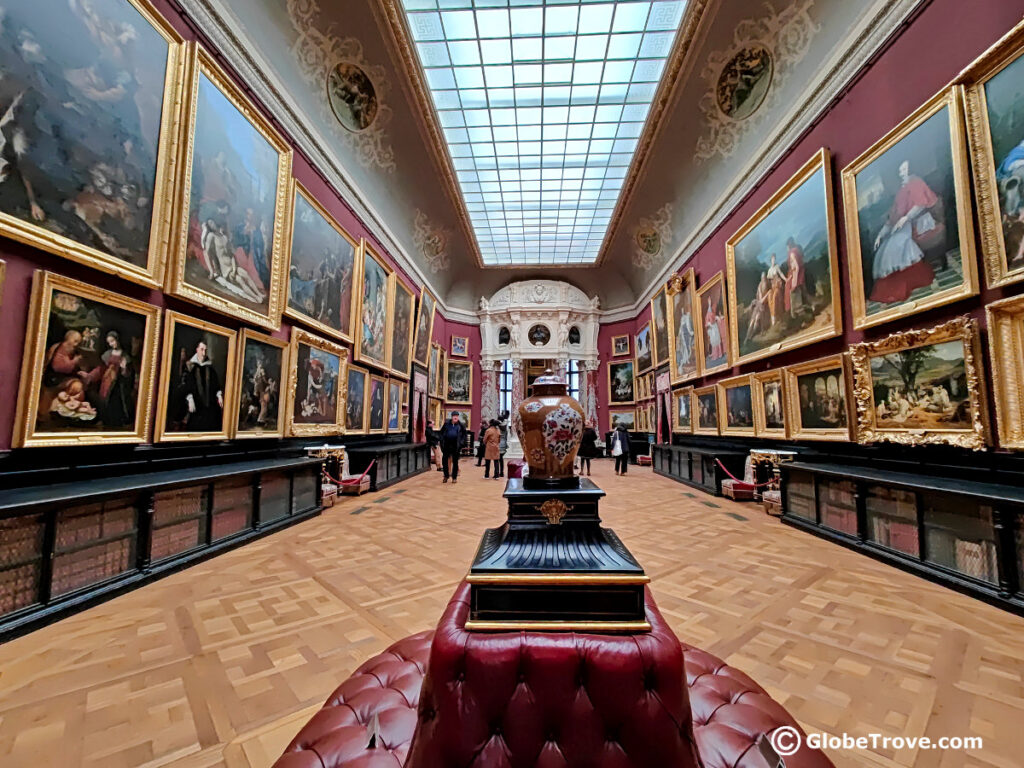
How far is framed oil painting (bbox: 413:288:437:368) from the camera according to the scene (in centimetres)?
1471

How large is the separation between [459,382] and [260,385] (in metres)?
14.2

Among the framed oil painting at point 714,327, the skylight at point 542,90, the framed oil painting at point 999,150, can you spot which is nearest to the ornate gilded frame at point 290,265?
the skylight at point 542,90

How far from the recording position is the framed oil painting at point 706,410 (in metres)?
10.6

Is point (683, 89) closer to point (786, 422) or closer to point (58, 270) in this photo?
point (786, 422)

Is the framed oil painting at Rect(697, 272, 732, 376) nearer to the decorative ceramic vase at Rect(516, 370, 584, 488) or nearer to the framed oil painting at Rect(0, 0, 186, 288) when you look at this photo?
the decorative ceramic vase at Rect(516, 370, 584, 488)

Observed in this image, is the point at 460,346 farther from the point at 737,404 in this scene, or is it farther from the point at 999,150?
the point at 999,150

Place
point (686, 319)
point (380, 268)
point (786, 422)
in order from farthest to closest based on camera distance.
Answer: point (686, 319)
point (380, 268)
point (786, 422)

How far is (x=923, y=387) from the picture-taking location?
4750 millimetres

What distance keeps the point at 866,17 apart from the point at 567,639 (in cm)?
830

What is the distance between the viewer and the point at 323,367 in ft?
27.2

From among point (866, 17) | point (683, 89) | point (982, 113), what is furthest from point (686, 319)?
point (982, 113)

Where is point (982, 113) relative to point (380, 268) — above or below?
below

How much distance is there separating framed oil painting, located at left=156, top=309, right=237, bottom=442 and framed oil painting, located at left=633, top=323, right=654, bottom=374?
47.1 ft

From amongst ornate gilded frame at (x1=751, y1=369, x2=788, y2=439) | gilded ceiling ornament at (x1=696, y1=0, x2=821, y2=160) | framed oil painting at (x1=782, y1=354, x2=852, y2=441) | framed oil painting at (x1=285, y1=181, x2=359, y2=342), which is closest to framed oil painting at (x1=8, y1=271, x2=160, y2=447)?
framed oil painting at (x1=285, y1=181, x2=359, y2=342)
